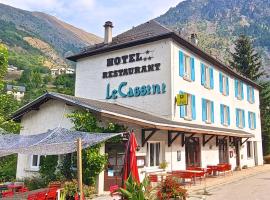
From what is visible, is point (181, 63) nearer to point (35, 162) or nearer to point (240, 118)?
point (35, 162)

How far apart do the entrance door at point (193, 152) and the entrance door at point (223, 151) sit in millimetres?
3756

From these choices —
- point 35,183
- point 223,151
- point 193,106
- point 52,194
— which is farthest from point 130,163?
point 223,151

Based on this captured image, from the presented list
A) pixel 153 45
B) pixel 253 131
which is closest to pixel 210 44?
pixel 253 131

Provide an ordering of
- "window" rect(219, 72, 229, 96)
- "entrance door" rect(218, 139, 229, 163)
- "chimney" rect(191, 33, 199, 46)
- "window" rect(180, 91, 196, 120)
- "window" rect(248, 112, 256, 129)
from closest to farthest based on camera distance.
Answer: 1. "window" rect(180, 91, 196, 120)
2. "entrance door" rect(218, 139, 229, 163)
3. "window" rect(219, 72, 229, 96)
4. "chimney" rect(191, 33, 199, 46)
5. "window" rect(248, 112, 256, 129)

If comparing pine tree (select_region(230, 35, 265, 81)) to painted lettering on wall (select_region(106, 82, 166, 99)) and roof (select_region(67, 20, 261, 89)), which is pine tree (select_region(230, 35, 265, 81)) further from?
painted lettering on wall (select_region(106, 82, 166, 99))

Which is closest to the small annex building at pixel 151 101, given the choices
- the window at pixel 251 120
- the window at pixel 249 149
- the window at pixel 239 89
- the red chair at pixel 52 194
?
the window at pixel 239 89

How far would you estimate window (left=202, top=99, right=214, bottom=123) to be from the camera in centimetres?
2398

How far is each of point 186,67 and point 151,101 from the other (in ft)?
11.6

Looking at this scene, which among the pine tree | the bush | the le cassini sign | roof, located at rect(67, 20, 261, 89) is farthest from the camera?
the pine tree

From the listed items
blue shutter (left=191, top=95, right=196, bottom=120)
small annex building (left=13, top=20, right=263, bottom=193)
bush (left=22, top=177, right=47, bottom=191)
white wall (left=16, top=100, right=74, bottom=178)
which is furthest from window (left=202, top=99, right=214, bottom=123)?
bush (left=22, top=177, right=47, bottom=191)

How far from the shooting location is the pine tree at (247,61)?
145 ft

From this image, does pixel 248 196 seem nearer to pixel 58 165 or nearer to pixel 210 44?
pixel 58 165

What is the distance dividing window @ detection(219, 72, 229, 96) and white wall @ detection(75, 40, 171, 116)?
8076mm

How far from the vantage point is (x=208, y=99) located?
24.6m
